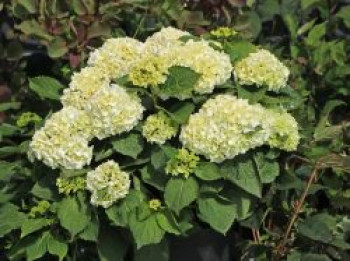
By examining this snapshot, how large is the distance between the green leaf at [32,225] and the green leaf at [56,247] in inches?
2.0

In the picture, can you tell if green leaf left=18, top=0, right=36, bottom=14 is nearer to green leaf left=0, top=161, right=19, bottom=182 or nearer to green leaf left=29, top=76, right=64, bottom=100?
green leaf left=29, top=76, right=64, bottom=100

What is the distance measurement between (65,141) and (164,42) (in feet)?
1.57

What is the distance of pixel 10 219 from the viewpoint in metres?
2.46

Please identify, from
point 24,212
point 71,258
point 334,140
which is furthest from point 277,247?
point 24,212

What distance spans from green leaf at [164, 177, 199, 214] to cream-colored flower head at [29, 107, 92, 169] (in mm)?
264

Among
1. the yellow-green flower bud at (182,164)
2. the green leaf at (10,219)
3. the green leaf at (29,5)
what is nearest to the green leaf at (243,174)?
the yellow-green flower bud at (182,164)

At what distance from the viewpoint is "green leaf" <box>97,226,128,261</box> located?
2.43 m

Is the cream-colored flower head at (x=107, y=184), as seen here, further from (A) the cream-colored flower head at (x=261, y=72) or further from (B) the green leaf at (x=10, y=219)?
(A) the cream-colored flower head at (x=261, y=72)

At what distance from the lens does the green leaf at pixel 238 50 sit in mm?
2559

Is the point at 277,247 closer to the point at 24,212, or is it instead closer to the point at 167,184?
the point at 167,184

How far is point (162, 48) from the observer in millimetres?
2508

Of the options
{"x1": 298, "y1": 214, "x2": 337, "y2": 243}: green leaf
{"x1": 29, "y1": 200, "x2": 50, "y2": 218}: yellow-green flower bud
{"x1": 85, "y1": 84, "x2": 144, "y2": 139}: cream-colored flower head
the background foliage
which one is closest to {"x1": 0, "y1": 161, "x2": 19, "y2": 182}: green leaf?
the background foliage

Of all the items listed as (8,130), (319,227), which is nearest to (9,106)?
(8,130)

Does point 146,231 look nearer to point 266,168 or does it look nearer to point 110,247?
A: point 110,247
